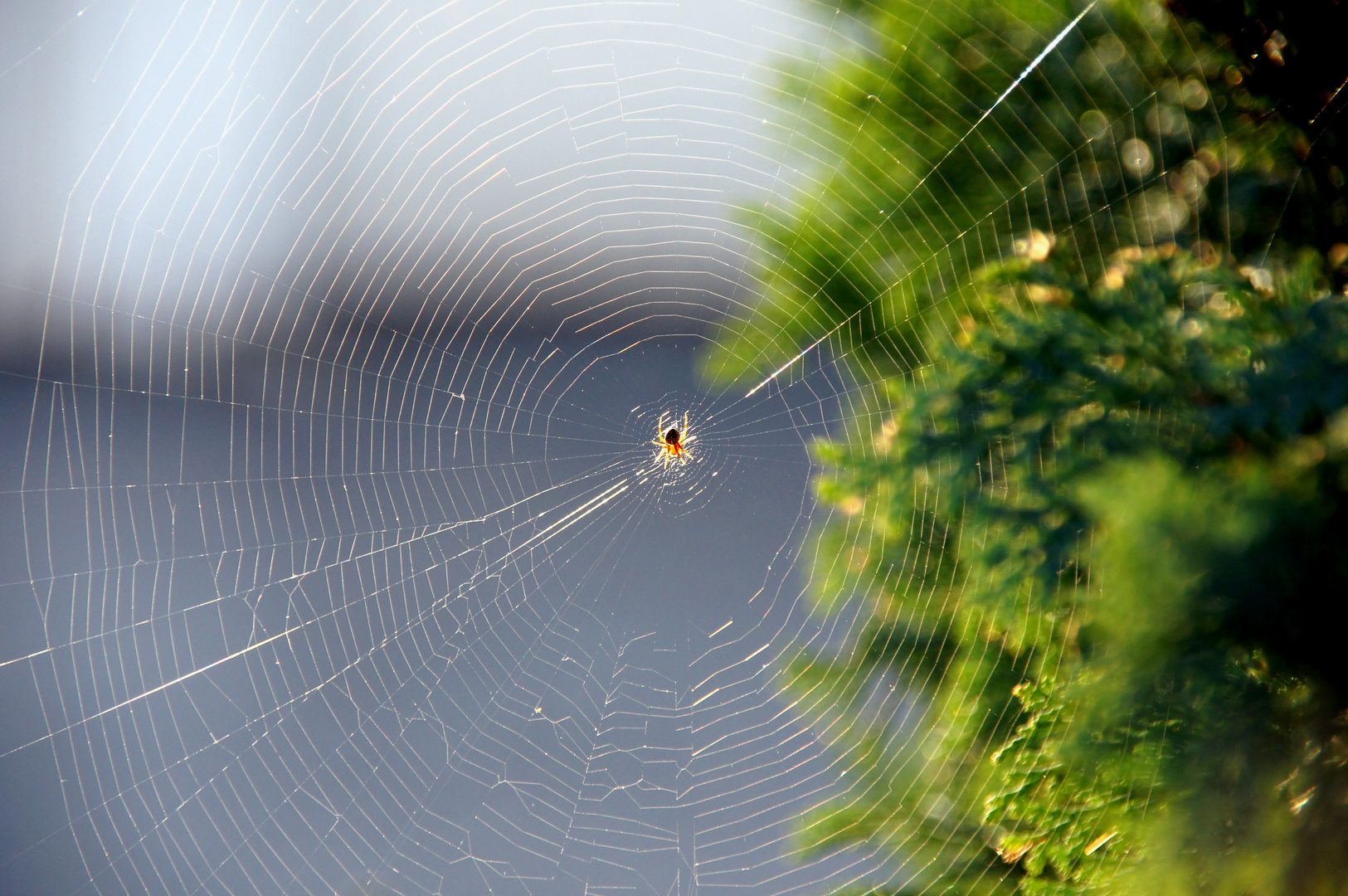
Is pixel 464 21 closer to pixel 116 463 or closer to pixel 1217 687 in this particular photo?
pixel 1217 687

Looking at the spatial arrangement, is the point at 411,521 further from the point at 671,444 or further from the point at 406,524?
the point at 671,444

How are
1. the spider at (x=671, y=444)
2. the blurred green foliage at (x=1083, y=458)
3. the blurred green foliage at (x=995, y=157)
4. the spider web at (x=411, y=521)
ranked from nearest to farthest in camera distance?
the blurred green foliage at (x=1083, y=458), the blurred green foliage at (x=995, y=157), the spider web at (x=411, y=521), the spider at (x=671, y=444)

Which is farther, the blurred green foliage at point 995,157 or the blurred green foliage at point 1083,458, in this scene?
the blurred green foliage at point 995,157

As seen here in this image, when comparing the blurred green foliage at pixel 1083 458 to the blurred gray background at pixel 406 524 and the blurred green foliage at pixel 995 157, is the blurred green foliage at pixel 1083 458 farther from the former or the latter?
the blurred gray background at pixel 406 524

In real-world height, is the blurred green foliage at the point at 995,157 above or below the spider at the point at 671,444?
above

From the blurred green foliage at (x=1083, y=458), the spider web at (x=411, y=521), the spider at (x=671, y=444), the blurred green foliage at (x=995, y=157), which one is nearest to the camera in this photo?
the blurred green foliage at (x=1083, y=458)

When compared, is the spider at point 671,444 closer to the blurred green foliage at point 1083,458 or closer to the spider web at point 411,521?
the spider web at point 411,521

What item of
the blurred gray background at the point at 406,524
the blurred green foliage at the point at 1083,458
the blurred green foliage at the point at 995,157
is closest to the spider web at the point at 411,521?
the blurred gray background at the point at 406,524
